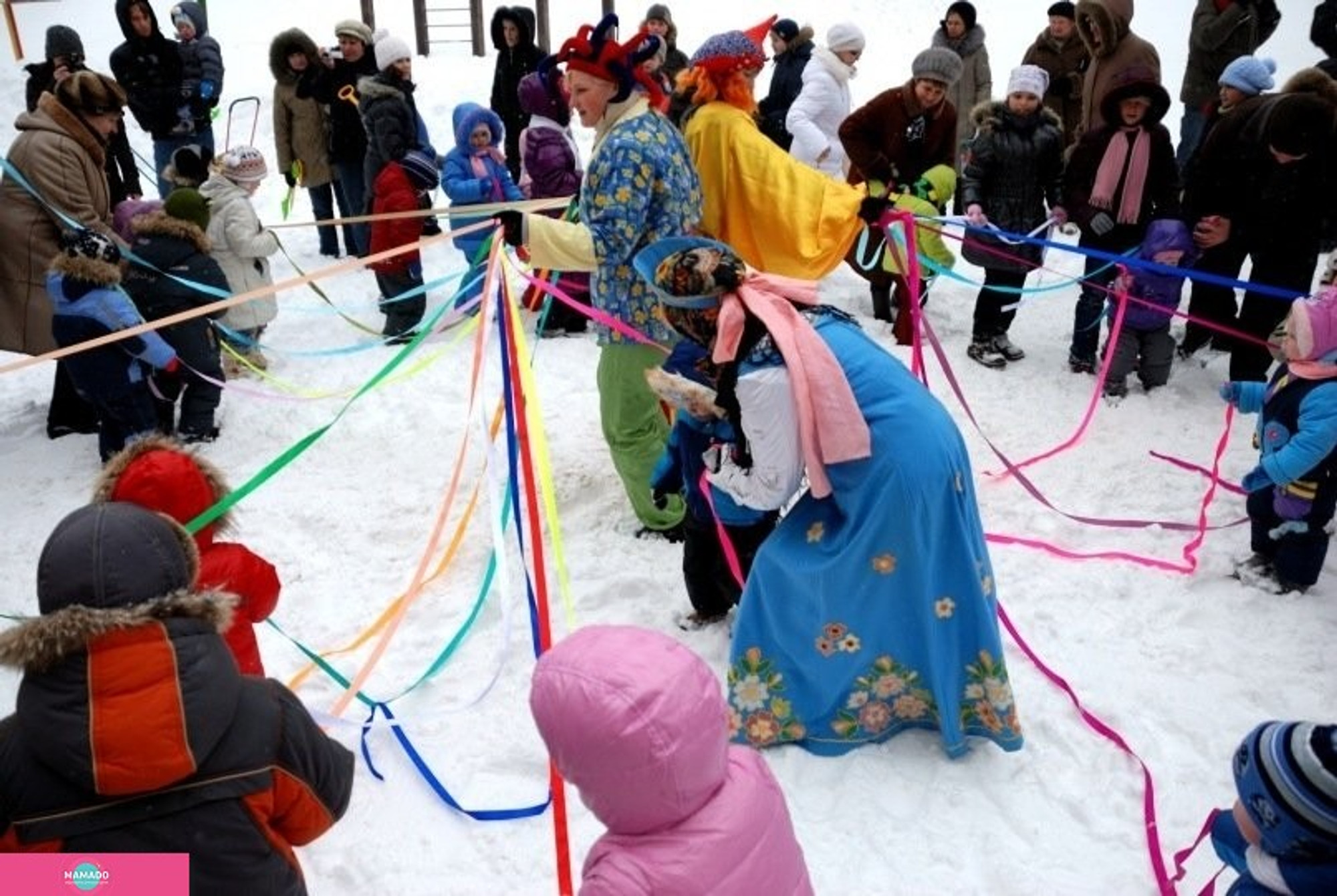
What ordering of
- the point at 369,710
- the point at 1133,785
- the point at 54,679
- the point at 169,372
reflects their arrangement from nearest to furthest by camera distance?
the point at 54,679 → the point at 1133,785 → the point at 369,710 → the point at 169,372

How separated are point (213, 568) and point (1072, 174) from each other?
498 centimetres

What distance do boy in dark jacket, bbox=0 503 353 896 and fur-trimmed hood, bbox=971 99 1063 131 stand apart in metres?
5.28

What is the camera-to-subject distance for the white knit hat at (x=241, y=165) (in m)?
5.89

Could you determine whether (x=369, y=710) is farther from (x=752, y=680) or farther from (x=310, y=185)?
(x=310, y=185)

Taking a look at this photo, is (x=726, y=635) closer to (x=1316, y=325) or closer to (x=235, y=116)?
(x=1316, y=325)

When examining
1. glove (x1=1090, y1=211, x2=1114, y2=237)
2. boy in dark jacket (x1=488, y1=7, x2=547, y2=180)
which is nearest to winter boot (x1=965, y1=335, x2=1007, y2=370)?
glove (x1=1090, y1=211, x2=1114, y2=237)

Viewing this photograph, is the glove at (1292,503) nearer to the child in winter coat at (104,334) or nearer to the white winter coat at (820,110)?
the white winter coat at (820,110)

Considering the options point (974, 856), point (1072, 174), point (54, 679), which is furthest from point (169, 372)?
point (1072, 174)

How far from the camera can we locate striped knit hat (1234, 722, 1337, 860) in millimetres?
1687

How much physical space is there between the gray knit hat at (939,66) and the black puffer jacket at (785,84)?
2.07 metres

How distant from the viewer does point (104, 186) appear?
17.2 feet

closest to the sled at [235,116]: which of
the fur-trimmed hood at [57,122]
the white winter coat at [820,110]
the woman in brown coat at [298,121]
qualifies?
the woman in brown coat at [298,121]

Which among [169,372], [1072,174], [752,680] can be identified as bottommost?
[752,680]

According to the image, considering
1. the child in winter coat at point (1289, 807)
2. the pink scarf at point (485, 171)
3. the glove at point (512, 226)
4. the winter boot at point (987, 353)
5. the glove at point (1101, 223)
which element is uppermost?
the glove at point (512, 226)
